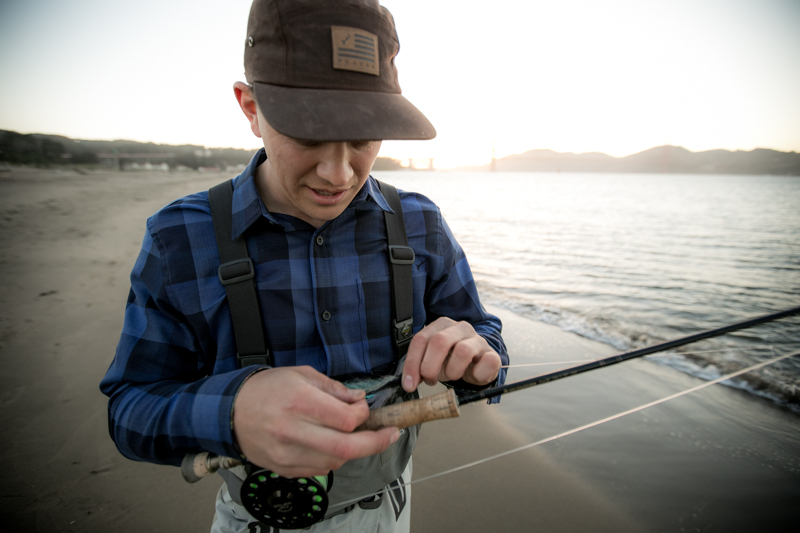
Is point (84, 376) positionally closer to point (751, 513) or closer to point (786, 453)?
point (751, 513)

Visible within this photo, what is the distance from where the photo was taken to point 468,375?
4.40ft

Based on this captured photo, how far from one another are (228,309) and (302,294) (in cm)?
24

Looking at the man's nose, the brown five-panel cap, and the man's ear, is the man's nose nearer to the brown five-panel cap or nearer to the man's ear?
the brown five-panel cap

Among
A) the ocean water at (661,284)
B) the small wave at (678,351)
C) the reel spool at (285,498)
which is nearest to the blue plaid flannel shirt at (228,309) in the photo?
the reel spool at (285,498)

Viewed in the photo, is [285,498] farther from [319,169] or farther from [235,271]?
[319,169]

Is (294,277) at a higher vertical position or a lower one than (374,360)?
higher

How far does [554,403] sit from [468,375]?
117 inches

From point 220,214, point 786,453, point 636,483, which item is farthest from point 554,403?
point 220,214

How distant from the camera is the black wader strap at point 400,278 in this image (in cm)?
139

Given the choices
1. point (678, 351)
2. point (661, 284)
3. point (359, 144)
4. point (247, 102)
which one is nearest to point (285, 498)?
point (359, 144)

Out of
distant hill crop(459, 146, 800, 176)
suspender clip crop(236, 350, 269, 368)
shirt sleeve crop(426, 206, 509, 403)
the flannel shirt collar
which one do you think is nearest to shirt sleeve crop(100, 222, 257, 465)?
suspender clip crop(236, 350, 269, 368)

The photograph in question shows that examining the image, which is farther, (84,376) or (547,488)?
(84,376)

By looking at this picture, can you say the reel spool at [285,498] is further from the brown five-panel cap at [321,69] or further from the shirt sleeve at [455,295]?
the brown five-panel cap at [321,69]

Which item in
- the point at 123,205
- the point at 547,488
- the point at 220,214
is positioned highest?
the point at 220,214
